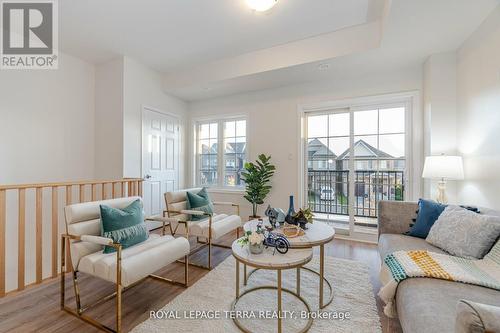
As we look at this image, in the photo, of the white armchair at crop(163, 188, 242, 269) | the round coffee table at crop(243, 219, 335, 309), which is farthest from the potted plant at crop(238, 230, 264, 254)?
the white armchair at crop(163, 188, 242, 269)

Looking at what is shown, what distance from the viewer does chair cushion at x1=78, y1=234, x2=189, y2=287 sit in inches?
65.1

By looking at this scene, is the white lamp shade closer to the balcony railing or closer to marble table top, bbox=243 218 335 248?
the balcony railing

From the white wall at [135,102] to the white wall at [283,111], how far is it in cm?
124

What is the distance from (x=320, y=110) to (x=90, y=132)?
3943mm

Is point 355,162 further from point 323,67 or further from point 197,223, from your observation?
point 197,223

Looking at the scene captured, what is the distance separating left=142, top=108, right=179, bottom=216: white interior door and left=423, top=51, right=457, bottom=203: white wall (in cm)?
423

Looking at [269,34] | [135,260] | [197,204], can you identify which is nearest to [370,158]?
[269,34]

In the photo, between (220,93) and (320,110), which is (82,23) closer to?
(220,93)

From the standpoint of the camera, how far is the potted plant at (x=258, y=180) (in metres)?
3.97

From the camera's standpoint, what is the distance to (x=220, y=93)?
4500mm

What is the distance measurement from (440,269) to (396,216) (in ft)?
3.36

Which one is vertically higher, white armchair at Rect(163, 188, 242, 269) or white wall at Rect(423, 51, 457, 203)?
white wall at Rect(423, 51, 457, 203)

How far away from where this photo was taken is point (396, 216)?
7.90 ft

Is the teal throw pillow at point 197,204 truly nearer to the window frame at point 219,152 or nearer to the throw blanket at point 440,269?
the window frame at point 219,152
